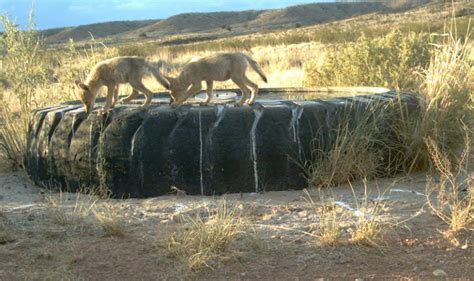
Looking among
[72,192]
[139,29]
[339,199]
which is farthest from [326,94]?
[139,29]

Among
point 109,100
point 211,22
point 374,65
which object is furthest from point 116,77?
point 211,22

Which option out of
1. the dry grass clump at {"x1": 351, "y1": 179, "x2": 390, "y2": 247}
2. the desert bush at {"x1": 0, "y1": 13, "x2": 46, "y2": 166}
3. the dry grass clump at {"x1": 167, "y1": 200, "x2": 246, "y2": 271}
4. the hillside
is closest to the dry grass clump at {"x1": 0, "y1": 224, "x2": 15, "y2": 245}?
the dry grass clump at {"x1": 167, "y1": 200, "x2": 246, "y2": 271}

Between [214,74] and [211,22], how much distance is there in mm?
118940

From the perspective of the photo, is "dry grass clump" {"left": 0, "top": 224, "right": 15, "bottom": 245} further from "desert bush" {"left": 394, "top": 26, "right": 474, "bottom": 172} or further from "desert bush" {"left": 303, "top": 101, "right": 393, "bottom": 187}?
"desert bush" {"left": 394, "top": 26, "right": 474, "bottom": 172}

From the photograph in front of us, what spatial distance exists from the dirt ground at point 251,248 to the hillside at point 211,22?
3973 inches

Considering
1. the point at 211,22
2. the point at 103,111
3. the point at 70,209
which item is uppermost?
the point at 211,22

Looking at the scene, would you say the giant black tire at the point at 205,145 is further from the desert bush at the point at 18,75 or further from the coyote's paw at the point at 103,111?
the desert bush at the point at 18,75

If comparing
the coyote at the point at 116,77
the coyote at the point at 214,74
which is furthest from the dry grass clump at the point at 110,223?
the coyote at the point at 214,74

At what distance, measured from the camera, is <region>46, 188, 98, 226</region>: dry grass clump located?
19.7 feet

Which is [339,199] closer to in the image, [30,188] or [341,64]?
[30,188]

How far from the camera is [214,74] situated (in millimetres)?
7926

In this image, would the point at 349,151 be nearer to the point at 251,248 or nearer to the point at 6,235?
the point at 251,248

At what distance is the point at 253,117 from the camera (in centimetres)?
707

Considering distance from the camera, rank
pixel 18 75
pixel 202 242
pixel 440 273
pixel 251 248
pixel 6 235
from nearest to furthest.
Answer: pixel 440 273
pixel 202 242
pixel 251 248
pixel 6 235
pixel 18 75
